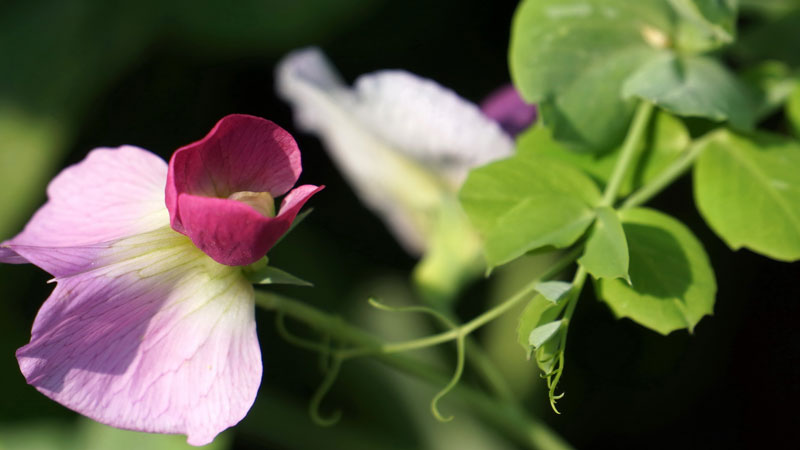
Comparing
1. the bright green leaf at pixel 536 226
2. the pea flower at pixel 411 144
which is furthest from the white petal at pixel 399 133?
the bright green leaf at pixel 536 226

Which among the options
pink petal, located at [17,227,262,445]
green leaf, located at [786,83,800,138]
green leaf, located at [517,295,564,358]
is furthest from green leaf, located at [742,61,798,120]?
pink petal, located at [17,227,262,445]

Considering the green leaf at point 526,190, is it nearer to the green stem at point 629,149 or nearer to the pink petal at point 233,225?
the green stem at point 629,149

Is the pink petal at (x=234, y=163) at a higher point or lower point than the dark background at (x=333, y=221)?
higher

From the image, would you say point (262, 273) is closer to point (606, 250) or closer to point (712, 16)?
point (606, 250)

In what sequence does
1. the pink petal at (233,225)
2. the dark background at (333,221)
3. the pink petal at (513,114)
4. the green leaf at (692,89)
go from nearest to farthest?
the pink petal at (233,225) < the green leaf at (692,89) < the pink petal at (513,114) < the dark background at (333,221)

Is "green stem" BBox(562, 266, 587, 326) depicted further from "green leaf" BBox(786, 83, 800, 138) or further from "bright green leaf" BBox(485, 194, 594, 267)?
"green leaf" BBox(786, 83, 800, 138)

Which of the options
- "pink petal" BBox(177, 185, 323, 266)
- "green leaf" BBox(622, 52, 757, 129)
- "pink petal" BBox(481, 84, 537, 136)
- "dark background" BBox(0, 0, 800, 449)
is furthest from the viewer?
"dark background" BBox(0, 0, 800, 449)

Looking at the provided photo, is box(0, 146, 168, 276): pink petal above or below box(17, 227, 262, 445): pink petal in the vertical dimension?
above

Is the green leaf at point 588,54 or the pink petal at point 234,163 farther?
the green leaf at point 588,54
